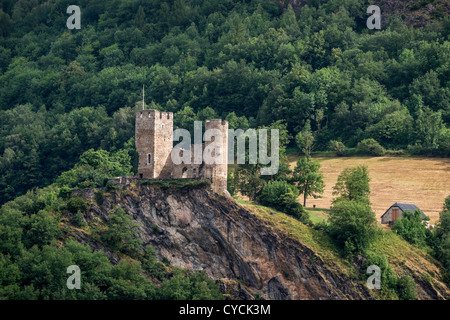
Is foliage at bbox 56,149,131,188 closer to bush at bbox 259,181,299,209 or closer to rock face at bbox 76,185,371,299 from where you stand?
rock face at bbox 76,185,371,299

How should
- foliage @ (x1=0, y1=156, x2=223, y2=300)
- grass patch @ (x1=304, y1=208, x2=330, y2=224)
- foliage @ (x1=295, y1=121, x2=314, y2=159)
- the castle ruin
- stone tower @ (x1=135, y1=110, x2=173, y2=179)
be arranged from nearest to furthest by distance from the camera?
foliage @ (x1=0, y1=156, x2=223, y2=300) < the castle ruin < stone tower @ (x1=135, y1=110, x2=173, y2=179) < grass patch @ (x1=304, y1=208, x2=330, y2=224) < foliage @ (x1=295, y1=121, x2=314, y2=159)

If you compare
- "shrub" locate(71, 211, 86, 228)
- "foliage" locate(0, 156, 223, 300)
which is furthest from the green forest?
"shrub" locate(71, 211, 86, 228)

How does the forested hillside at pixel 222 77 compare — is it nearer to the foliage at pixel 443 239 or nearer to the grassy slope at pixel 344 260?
the foliage at pixel 443 239

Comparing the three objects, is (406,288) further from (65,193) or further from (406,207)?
(65,193)

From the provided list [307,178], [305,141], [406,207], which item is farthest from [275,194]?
[305,141]

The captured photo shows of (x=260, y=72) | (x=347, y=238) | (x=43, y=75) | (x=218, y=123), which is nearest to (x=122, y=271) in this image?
(x=218, y=123)
